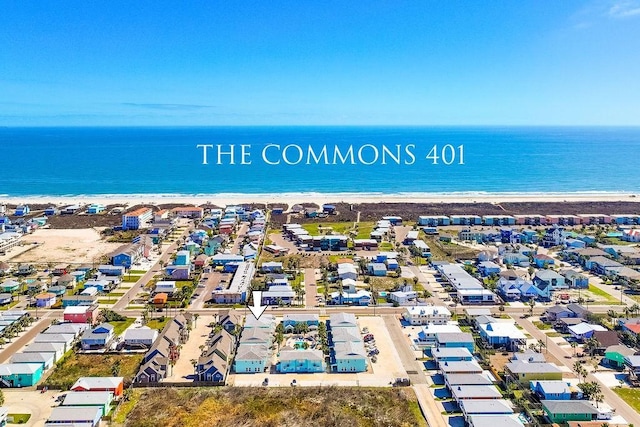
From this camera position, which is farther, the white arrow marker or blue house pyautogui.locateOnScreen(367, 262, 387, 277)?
blue house pyautogui.locateOnScreen(367, 262, 387, 277)

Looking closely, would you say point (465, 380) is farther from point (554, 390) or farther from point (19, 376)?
point (19, 376)

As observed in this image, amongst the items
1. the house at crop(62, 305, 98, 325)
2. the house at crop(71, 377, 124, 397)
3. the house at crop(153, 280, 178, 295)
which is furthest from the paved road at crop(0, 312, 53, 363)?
the house at crop(153, 280, 178, 295)

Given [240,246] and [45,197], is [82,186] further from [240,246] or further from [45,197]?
[240,246]

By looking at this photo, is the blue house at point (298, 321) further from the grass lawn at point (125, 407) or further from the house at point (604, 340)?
the house at point (604, 340)

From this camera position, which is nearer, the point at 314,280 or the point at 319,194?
the point at 314,280

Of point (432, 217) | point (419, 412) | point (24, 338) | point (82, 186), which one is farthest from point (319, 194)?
point (419, 412)

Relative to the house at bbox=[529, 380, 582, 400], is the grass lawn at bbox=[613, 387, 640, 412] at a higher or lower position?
lower

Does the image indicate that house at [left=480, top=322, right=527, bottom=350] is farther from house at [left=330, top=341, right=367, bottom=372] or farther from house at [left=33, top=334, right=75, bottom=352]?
house at [left=33, top=334, right=75, bottom=352]
